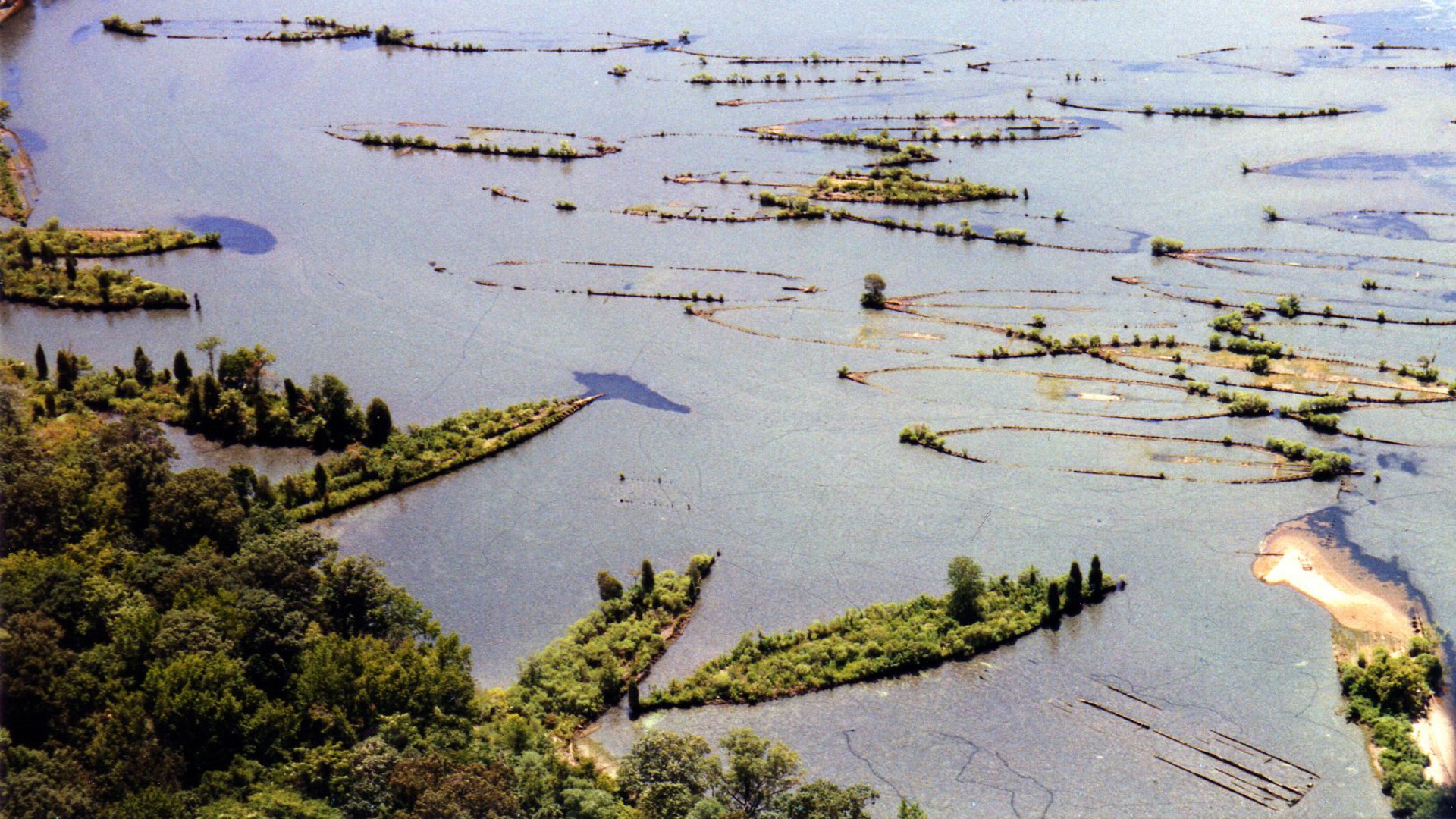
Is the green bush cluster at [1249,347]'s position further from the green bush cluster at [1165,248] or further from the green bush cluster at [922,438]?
the green bush cluster at [922,438]

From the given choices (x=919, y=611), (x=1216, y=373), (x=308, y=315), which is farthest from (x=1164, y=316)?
(x=308, y=315)

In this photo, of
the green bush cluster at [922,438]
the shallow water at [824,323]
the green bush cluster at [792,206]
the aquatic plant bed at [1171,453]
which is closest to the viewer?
the shallow water at [824,323]

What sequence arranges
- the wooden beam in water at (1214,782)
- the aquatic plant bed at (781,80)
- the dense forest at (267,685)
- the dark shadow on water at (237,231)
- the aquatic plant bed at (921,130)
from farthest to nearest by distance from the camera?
the aquatic plant bed at (781,80), the aquatic plant bed at (921,130), the dark shadow on water at (237,231), the wooden beam in water at (1214,782), the dense forest at (267,685)

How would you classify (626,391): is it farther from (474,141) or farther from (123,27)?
(123,27)

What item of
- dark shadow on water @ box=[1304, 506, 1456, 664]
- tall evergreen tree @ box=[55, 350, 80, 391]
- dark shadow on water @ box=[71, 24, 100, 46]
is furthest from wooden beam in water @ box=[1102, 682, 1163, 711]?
dark shadow on water @ box=[71, 24, 100, 46]

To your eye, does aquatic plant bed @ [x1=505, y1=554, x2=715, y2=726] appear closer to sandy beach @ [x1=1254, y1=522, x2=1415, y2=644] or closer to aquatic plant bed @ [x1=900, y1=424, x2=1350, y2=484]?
aquatic plant bed @ [x1=900, y1=424, x2=1350, y2=484]

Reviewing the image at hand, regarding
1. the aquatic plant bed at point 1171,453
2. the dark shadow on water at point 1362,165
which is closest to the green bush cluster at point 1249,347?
the aquatic plant bed at point 1171,453

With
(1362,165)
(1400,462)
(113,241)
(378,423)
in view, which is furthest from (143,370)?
(1362,165)
